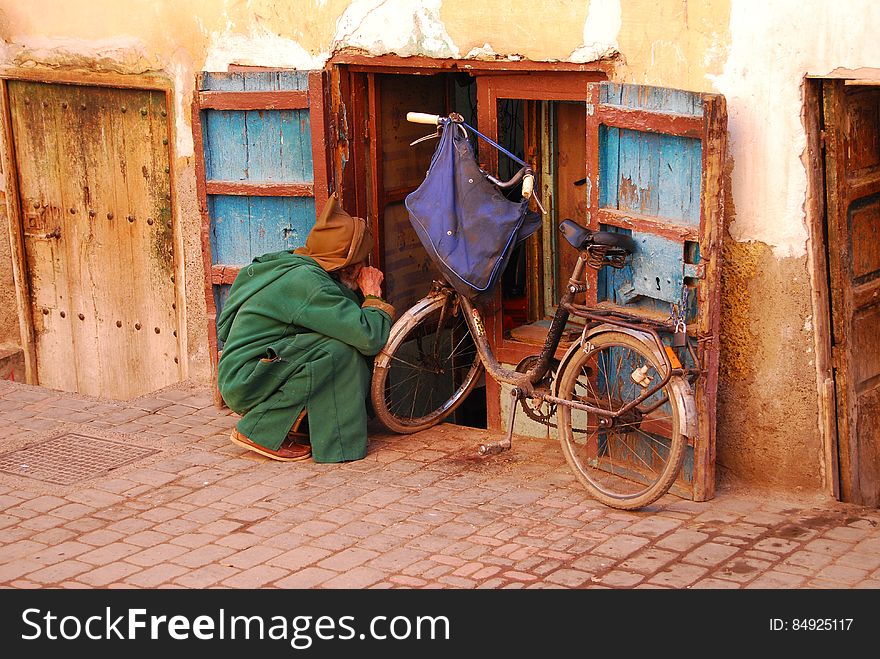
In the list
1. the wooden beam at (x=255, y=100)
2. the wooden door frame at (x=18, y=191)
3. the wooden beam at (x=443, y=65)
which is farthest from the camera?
the wooden door frame at (x=18, y=191)

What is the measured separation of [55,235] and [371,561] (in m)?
4.67

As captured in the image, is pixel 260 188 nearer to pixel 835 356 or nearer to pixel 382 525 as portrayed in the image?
pixel 382 525

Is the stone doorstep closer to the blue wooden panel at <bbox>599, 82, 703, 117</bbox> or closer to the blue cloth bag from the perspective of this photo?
the blue cloth bag

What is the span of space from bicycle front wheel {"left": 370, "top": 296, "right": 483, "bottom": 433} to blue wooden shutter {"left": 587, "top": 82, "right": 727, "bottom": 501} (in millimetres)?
1163

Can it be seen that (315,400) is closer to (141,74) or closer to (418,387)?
(418,387)

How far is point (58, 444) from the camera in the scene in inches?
291

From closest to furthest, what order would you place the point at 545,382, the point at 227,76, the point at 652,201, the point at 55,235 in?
the point at 652,201 < the point at 545,382 < the point at 227,76 < the point at 55,235

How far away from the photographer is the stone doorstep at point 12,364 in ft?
30.7

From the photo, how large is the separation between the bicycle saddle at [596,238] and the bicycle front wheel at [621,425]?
43 centimetres

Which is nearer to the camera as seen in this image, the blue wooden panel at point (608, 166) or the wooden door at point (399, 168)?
the blue wooden panel at point (608, 166)

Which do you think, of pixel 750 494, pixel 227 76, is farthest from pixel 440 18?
pixel 750 494

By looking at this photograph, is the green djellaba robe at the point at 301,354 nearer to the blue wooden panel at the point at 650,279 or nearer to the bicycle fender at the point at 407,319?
the bicycle fender at the point at 407,319

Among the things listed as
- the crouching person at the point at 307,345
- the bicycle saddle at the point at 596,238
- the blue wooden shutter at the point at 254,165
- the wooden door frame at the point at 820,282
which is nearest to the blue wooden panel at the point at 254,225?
the blue wooden shutter at the point at 254,165

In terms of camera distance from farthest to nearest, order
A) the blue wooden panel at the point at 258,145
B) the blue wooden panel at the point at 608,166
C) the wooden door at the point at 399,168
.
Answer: the wooden door at the point at 399,168
the blue wooden panel at the point at 258,145
the blue wooden panel at the point at 608,166
